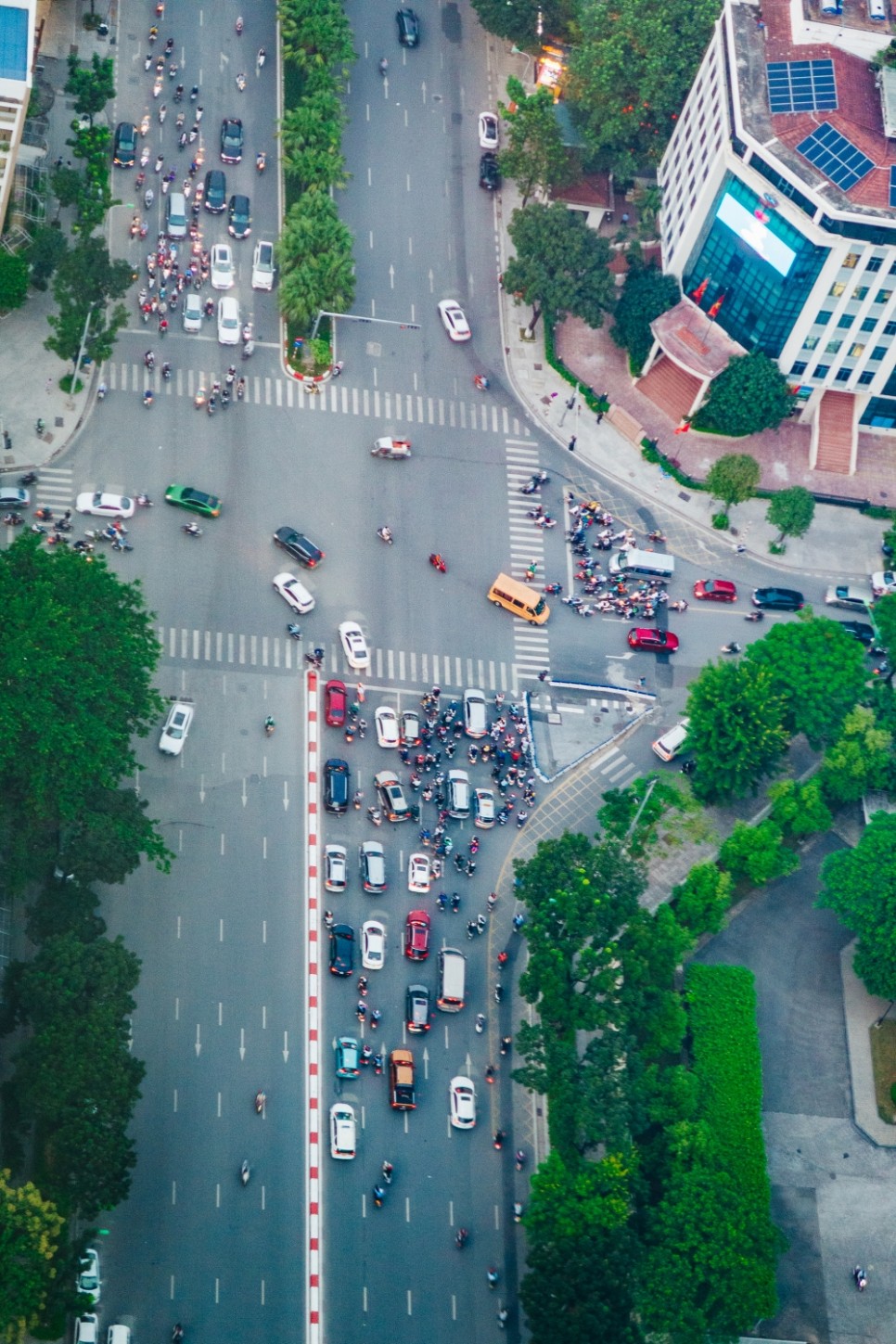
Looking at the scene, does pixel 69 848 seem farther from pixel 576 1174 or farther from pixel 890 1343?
pixel 890 1343

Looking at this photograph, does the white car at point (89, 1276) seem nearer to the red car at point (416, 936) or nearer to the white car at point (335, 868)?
the red car at point (416, 936)

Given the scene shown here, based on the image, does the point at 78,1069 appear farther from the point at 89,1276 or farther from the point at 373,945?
the point at 373,945

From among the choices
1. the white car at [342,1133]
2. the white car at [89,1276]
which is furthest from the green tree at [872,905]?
the white car at [89,1276]

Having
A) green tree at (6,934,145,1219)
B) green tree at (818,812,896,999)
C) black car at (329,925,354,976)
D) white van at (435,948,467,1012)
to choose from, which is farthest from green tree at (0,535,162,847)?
green tree at (818,812,896,999)

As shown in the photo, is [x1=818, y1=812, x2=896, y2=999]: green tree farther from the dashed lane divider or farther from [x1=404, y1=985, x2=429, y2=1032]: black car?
the dashed lane divider

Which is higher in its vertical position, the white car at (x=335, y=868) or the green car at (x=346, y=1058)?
the white car at (x=335, y=868)

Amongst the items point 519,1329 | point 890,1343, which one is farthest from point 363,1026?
point 890,1343

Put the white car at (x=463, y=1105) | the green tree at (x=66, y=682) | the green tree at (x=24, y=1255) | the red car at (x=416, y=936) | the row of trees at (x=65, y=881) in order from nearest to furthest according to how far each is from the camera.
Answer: the green tree at (x=24, y=1255) < the row of trees at (x=65, y=881) < the green tree at (x=66, y=682) < the white car at (x=463, y=1105) < the red car at (x=416, y=936)
